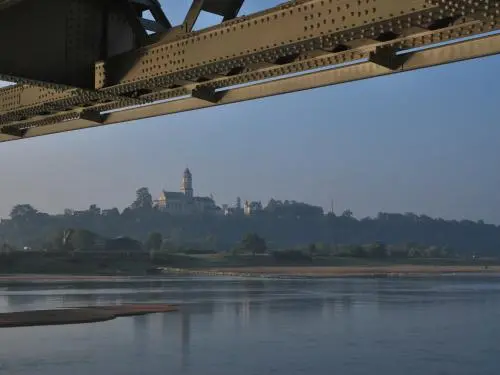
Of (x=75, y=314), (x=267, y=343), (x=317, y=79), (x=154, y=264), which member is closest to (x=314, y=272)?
(x=154, y=264)

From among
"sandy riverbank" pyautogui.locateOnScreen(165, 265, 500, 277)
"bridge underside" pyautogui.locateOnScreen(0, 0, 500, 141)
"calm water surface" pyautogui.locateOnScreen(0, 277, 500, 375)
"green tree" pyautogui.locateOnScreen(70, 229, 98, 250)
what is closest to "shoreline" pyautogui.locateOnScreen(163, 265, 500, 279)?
"sandy riverbank" pyautogui.locateOnScreen(165, 265, 500, 277)

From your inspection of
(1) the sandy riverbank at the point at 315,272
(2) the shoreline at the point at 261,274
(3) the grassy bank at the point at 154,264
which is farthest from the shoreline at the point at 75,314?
(3) the grassy bank at the point at 154,264

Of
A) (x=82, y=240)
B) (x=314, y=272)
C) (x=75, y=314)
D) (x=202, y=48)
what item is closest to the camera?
(x=202, y=48)

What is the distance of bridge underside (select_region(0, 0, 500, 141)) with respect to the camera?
19.5 ft

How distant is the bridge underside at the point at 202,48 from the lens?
234 inches

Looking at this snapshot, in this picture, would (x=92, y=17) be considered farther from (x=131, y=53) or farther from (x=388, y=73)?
(x=388, y=73)

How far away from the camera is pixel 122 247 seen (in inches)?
7047

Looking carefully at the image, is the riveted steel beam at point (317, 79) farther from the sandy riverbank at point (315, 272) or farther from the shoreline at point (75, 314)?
the sandy riverbank at point (315, 272)

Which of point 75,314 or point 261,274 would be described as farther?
point 261,274

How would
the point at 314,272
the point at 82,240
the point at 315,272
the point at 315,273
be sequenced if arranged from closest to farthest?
the point at 315,273 < the point at 314,272 < the point at 315,272 < the point at 82,240

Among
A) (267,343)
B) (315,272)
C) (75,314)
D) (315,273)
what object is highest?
(315,272)

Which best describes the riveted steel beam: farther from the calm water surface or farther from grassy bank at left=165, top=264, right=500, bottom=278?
grassy bank at left=165, top=264, right=500, bottom=278

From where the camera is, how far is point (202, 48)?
24.3 ft

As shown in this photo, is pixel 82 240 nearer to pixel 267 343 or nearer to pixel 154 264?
pixel 154 264
